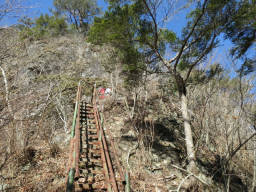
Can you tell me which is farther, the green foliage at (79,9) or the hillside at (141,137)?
the green foliage at (79,9)

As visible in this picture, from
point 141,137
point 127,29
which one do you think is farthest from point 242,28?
point 141,137

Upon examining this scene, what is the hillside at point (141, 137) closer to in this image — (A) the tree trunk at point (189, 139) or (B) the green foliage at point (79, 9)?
(A) the tree trunk at point (189, 139)

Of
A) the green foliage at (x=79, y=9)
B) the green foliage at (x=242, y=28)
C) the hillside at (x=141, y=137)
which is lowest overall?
the hillside at (x=141, y=137)

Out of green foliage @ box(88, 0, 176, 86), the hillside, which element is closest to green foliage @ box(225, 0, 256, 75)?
the hillside

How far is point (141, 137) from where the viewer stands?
4.68 m

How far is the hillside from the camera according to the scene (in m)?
3.52

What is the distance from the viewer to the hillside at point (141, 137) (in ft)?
11.5

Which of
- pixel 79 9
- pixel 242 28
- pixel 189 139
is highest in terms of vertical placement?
pixel 79 9

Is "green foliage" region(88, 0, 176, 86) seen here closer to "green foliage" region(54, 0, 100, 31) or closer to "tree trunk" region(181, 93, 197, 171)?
"tree trunk" region(181, 93, 197, 171)

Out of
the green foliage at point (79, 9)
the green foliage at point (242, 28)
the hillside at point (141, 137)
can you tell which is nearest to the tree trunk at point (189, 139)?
the hillside at point (141, 137)

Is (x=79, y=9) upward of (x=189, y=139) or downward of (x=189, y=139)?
upward

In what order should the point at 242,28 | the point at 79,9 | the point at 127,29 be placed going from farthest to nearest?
the point at 79,9 < the point at 127,29 < the point at 242,28

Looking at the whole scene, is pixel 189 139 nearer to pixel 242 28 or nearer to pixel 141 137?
pixel 141 137

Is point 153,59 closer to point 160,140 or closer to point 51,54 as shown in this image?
point 160,140
